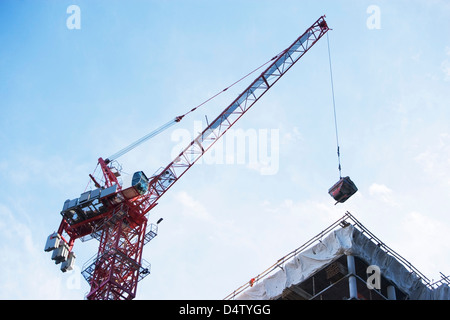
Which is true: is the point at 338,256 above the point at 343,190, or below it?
below

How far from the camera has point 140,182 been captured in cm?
5772

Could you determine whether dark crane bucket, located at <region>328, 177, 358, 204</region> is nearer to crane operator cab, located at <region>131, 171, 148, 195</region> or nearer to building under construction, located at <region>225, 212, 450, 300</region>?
building under construction, located at <region>225, 212, 450, 300</region>

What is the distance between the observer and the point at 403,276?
34.4m

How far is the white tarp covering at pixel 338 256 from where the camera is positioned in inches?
1299

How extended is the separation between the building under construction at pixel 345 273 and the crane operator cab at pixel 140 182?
81.5 ft

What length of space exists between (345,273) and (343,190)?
35.3 feet

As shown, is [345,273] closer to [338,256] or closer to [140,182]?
[338,256]

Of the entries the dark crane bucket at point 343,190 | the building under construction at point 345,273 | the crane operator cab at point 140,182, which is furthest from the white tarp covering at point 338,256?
the crane operator cab at point 140,182

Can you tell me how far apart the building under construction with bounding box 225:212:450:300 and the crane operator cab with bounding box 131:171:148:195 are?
978 inches

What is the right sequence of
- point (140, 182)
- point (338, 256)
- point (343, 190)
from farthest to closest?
1. point (140, 182)
2. point (343, 190)
3. point (338, 256)

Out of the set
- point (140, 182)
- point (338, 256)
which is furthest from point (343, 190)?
point (140, 182)

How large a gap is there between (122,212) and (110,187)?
290cm
